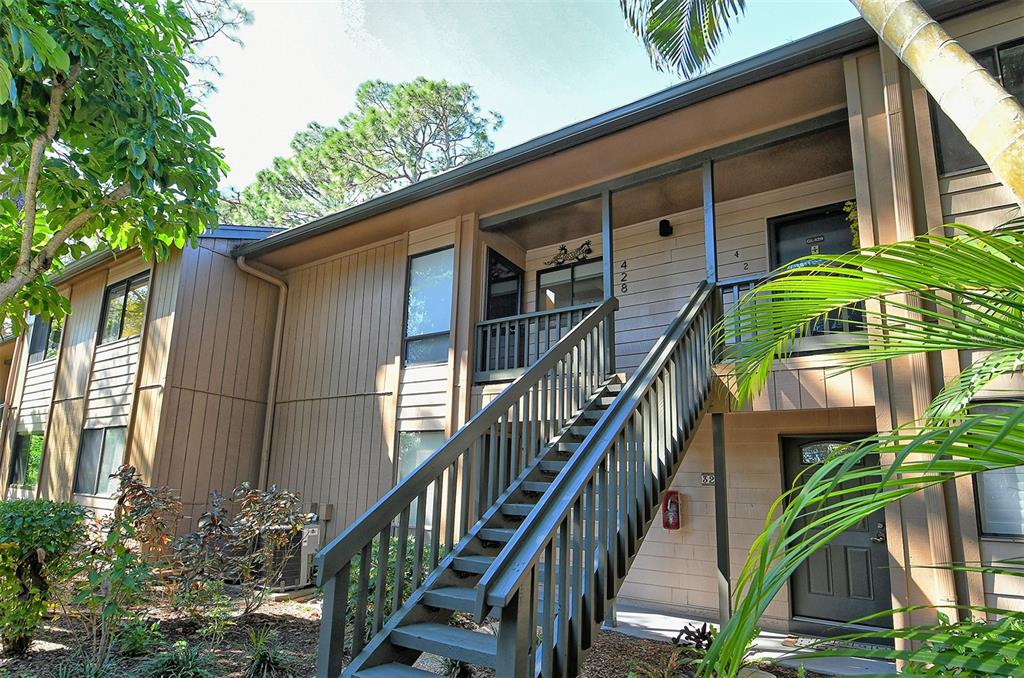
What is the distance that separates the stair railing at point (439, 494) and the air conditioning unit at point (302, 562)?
162 centimetres

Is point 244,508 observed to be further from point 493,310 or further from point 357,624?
point 493,310

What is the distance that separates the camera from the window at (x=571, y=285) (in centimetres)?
837

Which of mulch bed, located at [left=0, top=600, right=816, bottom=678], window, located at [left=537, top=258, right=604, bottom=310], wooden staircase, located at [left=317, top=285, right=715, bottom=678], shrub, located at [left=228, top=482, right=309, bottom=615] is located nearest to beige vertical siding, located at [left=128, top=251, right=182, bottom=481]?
mulch bed, located at [left=0, top=600, right=816, bottom=678]

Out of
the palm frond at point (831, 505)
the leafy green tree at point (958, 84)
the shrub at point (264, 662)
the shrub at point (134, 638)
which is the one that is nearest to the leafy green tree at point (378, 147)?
the shrub at point (134, 638)

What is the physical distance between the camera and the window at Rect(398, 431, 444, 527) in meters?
7.79

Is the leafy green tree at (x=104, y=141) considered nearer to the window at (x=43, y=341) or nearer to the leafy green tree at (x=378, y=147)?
the window at (x=43, y=341)

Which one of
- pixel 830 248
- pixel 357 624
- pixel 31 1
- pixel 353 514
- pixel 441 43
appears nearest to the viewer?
pixel 357 624

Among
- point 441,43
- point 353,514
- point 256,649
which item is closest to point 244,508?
point 256,649

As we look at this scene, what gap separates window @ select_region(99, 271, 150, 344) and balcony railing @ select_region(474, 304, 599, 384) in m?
5.56

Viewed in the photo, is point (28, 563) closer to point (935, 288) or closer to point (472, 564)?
point (472, 564)

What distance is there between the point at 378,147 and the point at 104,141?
13957mm

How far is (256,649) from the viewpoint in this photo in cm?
468

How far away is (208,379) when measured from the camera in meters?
9.02

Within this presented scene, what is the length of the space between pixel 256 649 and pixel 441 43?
14.0 m
